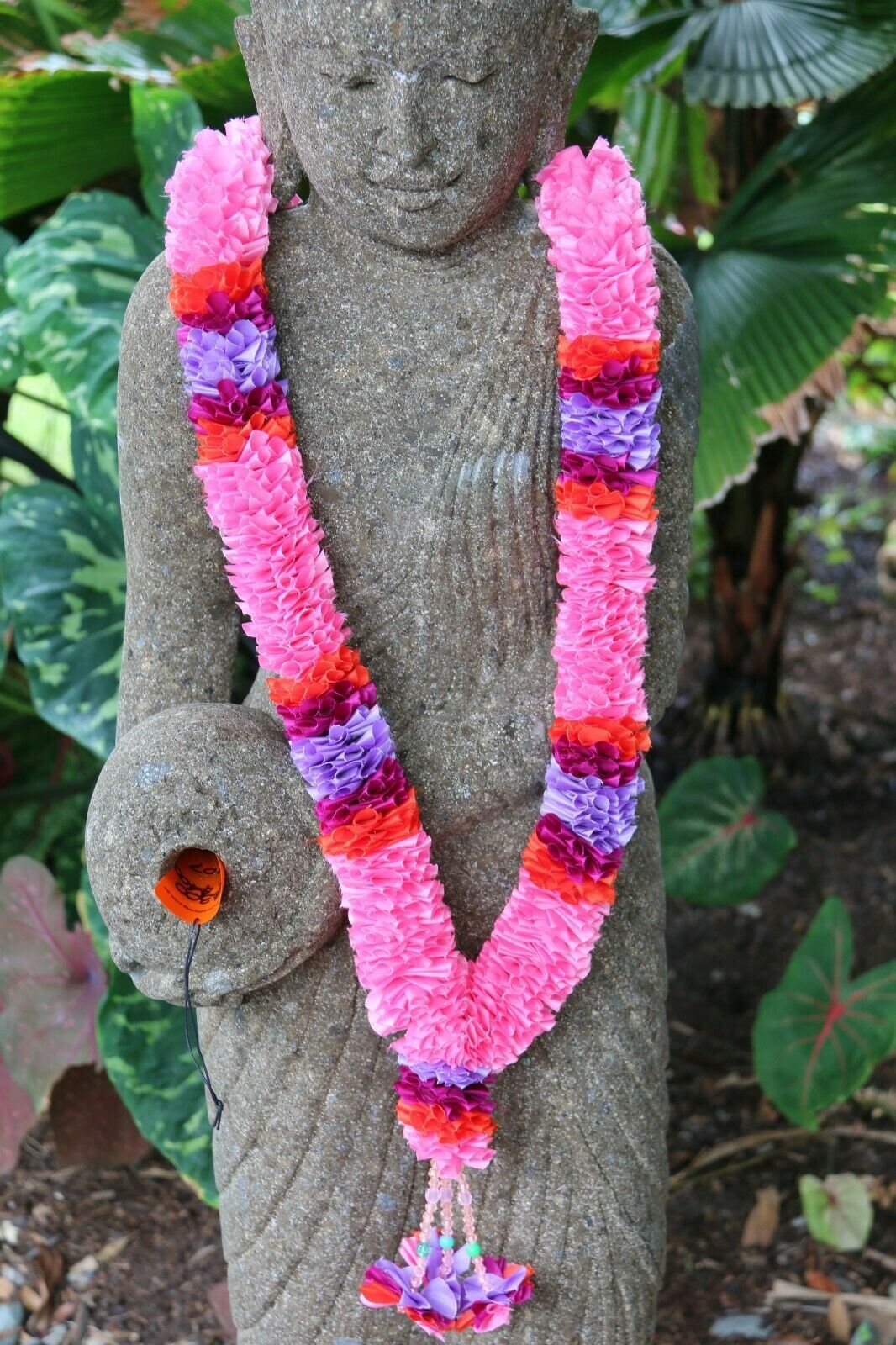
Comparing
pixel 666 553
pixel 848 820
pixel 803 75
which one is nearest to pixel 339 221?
pixel 666 553

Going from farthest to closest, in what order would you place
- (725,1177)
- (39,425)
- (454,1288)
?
(39,425)
(725,1177)
(454,1288)

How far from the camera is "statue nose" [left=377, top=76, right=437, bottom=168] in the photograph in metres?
1.40

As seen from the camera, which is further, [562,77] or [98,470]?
[98,470]

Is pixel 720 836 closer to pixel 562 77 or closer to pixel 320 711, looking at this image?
pixel 320 711

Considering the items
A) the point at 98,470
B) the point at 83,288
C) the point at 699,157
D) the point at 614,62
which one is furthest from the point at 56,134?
the point at 699,157

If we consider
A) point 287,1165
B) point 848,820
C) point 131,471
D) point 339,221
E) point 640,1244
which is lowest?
point 848,820

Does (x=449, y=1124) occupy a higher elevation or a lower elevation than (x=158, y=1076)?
higher

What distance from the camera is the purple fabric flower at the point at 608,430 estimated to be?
4.98 ft

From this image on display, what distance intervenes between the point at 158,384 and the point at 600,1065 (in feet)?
3.06

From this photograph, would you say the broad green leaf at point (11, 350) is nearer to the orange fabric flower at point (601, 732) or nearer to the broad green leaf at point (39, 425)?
the broad green leaf at point (39, 425)

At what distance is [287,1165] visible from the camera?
1.68 metres

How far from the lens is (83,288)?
2600 mm

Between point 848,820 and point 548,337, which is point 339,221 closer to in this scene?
point 548,337

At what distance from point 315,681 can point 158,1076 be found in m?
1.45
